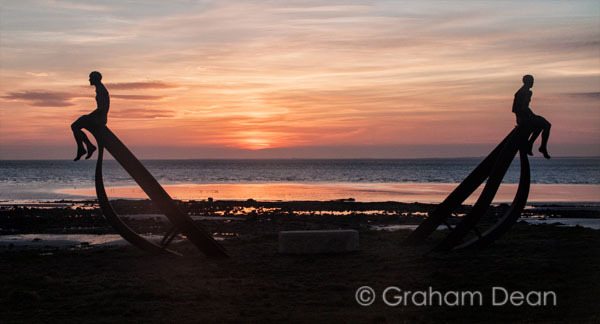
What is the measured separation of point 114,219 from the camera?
1206 cm

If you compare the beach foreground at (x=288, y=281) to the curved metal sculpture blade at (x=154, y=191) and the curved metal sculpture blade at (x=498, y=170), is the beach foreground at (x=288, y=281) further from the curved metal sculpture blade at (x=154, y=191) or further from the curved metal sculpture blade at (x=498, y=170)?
the curved metal sculpture blade at (x=498, y=170)

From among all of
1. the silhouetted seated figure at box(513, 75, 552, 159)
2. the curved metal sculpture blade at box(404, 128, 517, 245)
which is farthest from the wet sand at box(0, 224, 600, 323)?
the silhouetted seated figure at box(513, 75, 552, 159)

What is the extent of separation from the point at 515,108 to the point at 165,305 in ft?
26.0

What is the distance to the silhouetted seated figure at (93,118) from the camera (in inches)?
464

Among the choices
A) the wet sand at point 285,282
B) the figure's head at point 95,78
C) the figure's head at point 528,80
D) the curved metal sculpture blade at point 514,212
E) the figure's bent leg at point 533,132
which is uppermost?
the figure's head at point 528,80

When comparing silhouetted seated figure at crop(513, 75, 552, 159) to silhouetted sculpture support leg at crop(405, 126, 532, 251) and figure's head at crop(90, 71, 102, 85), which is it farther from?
figure's head at crop(90, 71, 102, 85)

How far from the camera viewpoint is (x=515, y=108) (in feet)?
40.2

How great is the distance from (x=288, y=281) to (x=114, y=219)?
420 cm

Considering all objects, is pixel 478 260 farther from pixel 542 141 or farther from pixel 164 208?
pixel 164 208

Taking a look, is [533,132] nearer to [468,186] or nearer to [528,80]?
[528,80]

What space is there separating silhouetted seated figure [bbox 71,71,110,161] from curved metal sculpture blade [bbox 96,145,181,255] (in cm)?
34

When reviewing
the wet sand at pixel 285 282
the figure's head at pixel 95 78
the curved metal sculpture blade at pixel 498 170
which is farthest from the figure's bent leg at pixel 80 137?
the curved metal sculpture blade at pixel 498 170

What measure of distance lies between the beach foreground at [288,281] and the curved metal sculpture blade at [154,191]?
393 millimetres

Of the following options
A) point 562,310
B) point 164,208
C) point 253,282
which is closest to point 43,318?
point 253,282
